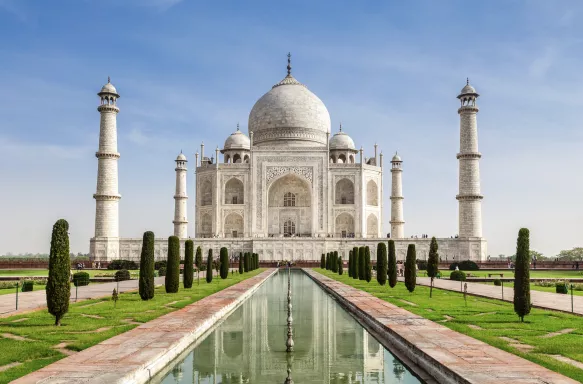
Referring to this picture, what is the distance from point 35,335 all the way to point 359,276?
1419cm

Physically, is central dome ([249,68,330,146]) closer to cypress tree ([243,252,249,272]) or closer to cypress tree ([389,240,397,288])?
cypress tree ([243,252,249,272])

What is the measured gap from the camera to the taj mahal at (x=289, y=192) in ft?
110

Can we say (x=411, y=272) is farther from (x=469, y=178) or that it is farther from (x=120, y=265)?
(x=469, y=178)

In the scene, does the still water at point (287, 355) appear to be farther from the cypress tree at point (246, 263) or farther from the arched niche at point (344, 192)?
the arched niche at point (344, 192)

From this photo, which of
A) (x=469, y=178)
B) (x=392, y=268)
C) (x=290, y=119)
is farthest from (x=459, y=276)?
(x=290, y=119)

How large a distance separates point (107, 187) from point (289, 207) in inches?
489

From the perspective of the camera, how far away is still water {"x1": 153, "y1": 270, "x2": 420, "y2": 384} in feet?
20.6

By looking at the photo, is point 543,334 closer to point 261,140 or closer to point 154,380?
point 154,380

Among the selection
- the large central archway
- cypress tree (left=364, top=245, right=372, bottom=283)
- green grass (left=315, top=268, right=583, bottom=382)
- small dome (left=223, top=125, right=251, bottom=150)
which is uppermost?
small dome (left=223, top=125, right=251, bottom=150)

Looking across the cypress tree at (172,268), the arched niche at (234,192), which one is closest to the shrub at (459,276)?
the cypress tree at (172,268)

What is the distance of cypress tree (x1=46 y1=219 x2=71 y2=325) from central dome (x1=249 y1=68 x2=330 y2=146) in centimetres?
3314

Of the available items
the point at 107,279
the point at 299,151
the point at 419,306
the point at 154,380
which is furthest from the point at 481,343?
the point at 299,151

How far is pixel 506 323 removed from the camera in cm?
898

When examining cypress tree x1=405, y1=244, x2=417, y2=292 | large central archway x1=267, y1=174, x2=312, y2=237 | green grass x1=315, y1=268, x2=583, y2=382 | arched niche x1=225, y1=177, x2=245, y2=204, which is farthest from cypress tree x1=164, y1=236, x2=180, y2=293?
arched niche x1=225, y1=177, x2=245, y2=204
